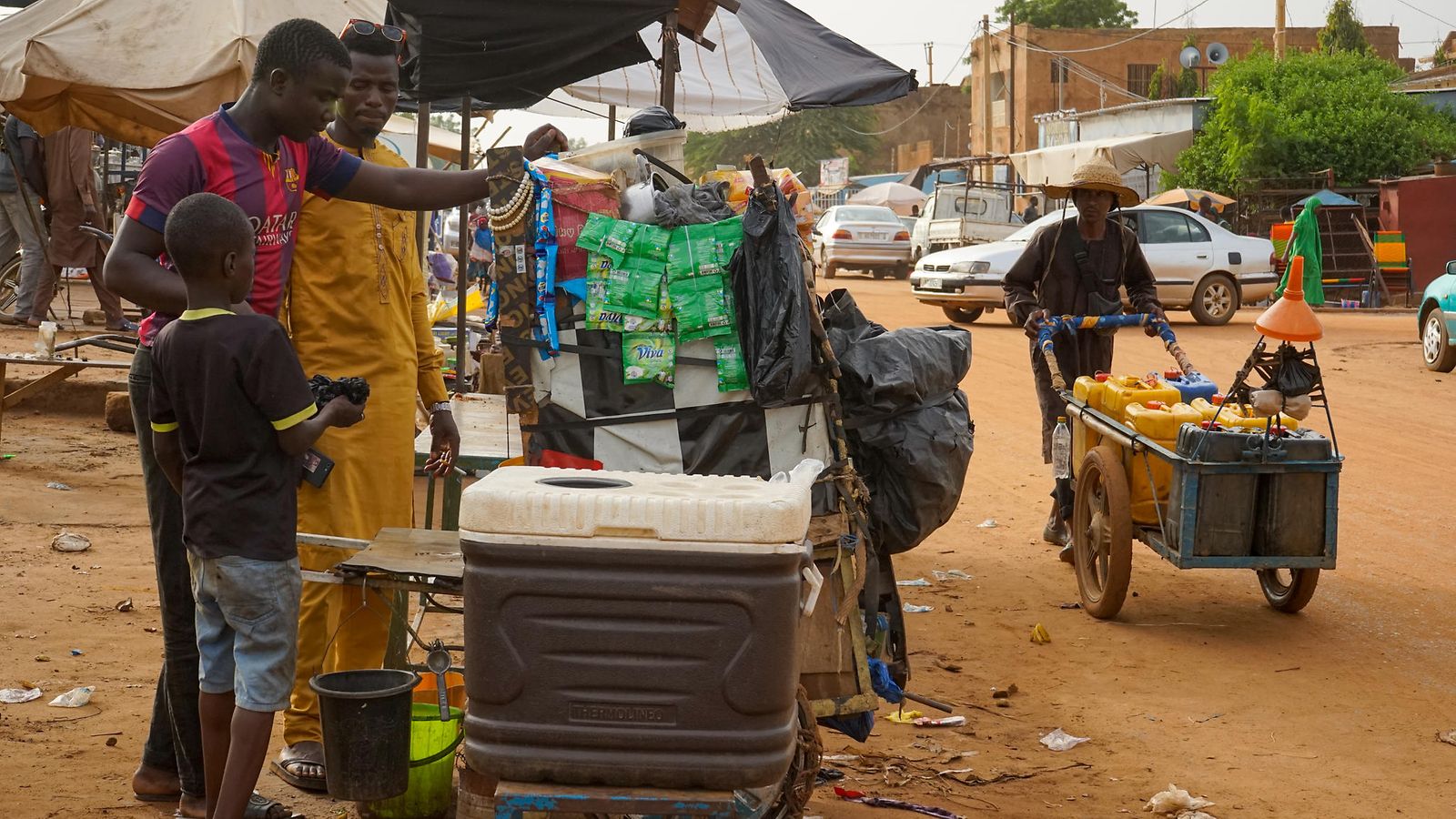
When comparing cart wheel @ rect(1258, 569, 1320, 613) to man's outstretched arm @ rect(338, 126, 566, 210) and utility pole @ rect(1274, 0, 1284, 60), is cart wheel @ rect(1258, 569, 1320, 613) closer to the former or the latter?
man's outstretched arm @ rect(338, 126, 566, 210)

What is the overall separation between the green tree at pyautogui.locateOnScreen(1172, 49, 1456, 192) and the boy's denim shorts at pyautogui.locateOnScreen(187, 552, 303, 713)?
92.5 feet

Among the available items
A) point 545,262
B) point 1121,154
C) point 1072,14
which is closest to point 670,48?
point 545,262

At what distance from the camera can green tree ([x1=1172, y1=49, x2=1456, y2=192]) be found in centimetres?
2861

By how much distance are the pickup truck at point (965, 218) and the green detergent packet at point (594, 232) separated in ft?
85.3

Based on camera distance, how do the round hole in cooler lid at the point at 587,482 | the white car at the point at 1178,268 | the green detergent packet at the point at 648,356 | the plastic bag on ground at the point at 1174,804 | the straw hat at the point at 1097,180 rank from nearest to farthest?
the round hole in cooler lid at the point at 587,482, the green detergent packet at the point at 648,356, the plastic bag on ground at the point at 1174,804, the straw hat at the point at 1097,180, the white car at the point at 1178,268

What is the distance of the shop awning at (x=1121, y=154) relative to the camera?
3419 centimetres

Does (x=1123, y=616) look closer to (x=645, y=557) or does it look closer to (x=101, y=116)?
(x=645, y=557)

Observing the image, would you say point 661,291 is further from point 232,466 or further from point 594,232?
point 232,466

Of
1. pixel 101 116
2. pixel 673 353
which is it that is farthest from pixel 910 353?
pixel 101 116

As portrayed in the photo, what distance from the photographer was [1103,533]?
6.51 m

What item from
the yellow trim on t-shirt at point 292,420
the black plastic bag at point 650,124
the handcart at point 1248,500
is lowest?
the handcart at point 1248,500

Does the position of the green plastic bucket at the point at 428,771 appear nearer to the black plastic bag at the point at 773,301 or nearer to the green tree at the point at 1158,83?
the black plastic bag at the point at 773,301

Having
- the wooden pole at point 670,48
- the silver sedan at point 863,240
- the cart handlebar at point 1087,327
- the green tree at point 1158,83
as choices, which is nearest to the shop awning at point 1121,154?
the silver sedan at point 863,240

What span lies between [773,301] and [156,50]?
5448 millimetres
